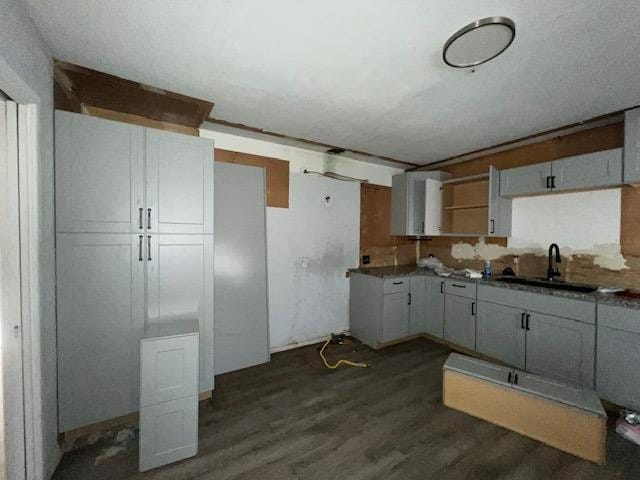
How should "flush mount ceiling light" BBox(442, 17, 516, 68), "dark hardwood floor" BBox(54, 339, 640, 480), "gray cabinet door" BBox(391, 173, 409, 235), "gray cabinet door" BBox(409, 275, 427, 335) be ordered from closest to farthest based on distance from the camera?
"flush mount ceiling light" BBox(442, 17, 516, 68)
"dark hardwood floor" BBox(54, 339, 640, 480)
"gray cabinet door" BBox(409, 275, 427, 335)
"gray cabinet door" BBox(391, 173, 409, 235)

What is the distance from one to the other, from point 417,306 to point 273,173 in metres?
2.49

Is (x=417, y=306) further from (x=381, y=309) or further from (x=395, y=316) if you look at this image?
(x=381, y=309)

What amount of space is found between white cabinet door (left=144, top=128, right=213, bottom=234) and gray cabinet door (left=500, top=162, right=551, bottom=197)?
311 centimetres

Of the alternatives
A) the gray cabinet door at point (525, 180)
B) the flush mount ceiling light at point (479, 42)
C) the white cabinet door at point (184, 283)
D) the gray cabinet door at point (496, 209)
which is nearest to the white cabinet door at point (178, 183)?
the white cabinet door at point (184, 283)

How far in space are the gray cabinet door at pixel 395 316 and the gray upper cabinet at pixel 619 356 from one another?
1692 millimetres

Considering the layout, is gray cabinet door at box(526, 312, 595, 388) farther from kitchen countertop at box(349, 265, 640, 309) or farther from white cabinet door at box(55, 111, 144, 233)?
white cabinet door at box(55, 111, 144, 233)

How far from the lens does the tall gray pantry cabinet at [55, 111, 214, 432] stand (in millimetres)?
1738

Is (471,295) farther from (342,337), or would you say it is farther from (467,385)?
(342,337)

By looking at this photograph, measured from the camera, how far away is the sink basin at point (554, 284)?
2.48 metres

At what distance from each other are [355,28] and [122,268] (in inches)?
83.9

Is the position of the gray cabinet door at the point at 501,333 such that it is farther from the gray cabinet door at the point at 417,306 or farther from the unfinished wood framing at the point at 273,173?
the unfinished wood framing at the point at 273,173

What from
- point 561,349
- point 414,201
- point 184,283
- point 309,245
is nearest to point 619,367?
point 561,349

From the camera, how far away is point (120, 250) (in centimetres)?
188

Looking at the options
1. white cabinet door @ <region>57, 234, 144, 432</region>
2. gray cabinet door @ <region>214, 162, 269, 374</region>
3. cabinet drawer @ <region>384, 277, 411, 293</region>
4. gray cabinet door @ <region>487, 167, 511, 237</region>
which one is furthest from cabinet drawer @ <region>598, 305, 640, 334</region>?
white cabinet door @ <region>57, 234, 144, 432</region>
